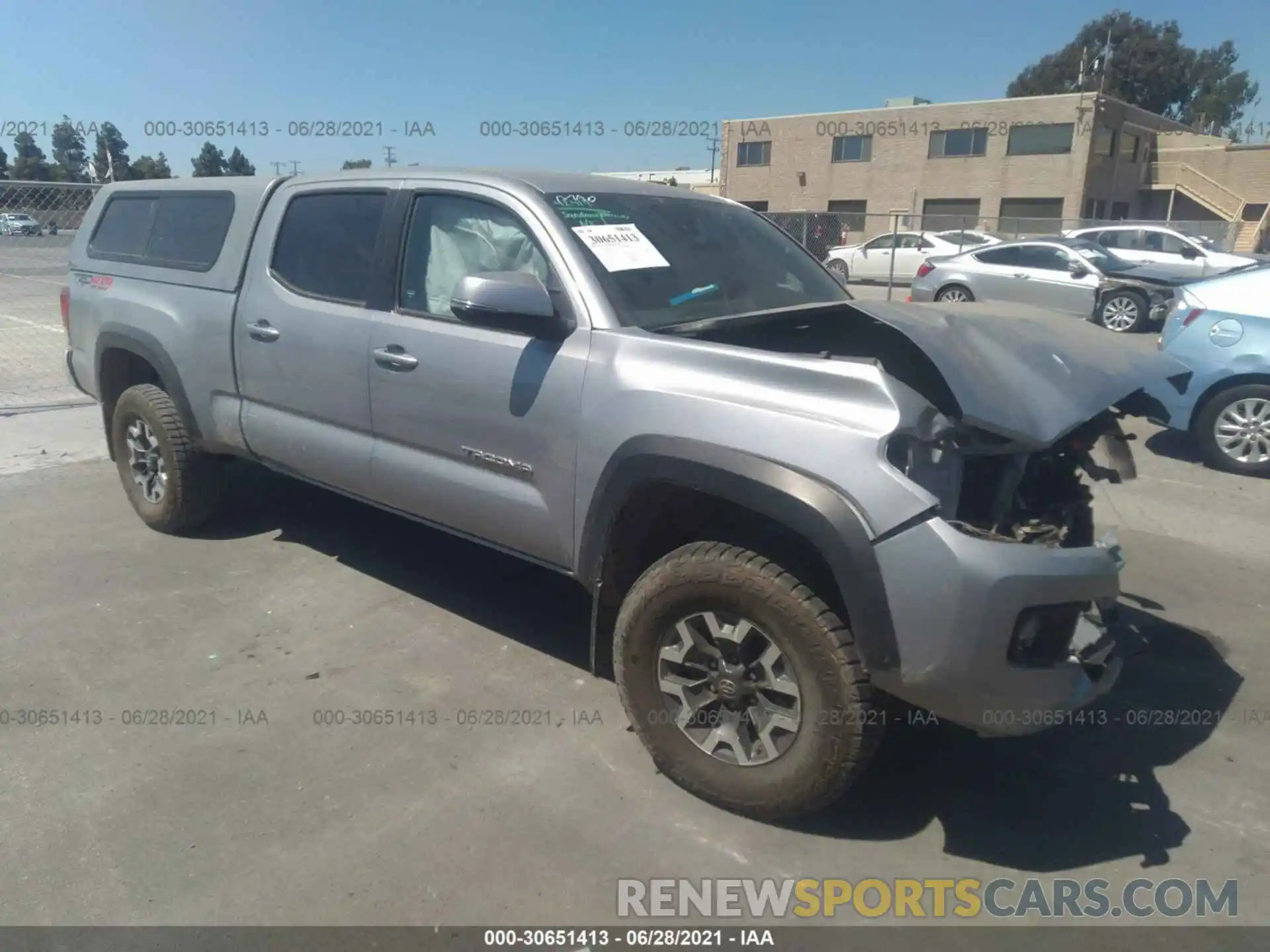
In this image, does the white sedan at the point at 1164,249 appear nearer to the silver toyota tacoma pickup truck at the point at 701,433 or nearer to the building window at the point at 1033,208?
the building window at the point at 1033,208

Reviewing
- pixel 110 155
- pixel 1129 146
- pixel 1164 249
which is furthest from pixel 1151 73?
pixel 110 155

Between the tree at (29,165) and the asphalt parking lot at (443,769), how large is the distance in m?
23.0

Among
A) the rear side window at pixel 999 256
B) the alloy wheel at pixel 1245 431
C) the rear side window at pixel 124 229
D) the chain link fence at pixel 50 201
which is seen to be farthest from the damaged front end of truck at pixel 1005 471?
the rear side window at pixel 999 256

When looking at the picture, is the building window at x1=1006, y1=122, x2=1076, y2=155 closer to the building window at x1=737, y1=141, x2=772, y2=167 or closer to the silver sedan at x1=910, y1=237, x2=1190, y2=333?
the building window at x1=737, y1=141, x2=772, y2=167

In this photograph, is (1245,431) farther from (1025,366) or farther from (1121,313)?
(1121,313)

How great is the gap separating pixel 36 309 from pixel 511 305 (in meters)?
14.6

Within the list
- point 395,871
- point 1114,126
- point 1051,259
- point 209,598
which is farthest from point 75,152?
point 1114,126

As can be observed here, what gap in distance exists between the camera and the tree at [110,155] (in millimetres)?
17844

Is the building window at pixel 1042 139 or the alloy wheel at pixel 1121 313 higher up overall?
the building window at pixel 1042 139

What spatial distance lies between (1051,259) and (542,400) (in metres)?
15.1

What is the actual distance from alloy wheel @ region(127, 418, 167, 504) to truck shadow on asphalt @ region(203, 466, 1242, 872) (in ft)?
3.85

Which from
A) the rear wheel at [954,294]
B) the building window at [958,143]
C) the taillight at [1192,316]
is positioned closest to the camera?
the taillight at [1192,316]

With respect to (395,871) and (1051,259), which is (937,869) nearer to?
(395,871)

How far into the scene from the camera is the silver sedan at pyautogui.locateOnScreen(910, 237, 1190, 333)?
14719 mm
